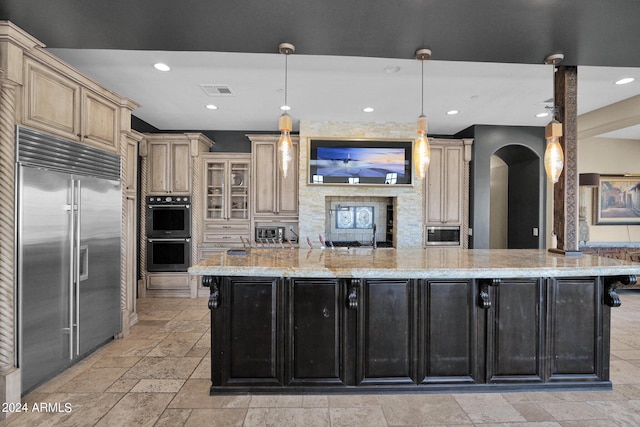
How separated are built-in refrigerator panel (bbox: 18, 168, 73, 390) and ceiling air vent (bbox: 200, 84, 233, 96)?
6.04ft

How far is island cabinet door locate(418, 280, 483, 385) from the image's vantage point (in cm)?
250

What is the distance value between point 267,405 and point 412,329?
1.14 metres

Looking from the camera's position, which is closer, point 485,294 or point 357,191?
point 485,294

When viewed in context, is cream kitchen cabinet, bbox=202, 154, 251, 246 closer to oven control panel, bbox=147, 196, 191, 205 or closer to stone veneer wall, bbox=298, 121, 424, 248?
oven control panel, bbox=147, 196, 191, 205

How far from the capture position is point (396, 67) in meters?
3.39

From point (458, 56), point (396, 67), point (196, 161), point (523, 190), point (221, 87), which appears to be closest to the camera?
point (458, 56)

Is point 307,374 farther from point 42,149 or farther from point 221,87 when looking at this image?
point 221,87

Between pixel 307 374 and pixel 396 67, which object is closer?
pixel 307 374

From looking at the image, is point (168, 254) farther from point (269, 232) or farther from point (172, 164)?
point (269, 232)

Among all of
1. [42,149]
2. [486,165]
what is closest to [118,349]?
[42,149]

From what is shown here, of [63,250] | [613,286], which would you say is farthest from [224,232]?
[613,286]

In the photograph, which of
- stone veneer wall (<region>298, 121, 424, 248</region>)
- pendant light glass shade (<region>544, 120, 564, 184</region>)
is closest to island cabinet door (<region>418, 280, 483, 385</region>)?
pendant light glass shade (<region>544, 120, 564, 184</region>)

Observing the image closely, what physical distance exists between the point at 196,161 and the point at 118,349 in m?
3.01

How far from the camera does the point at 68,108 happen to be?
110 inches
